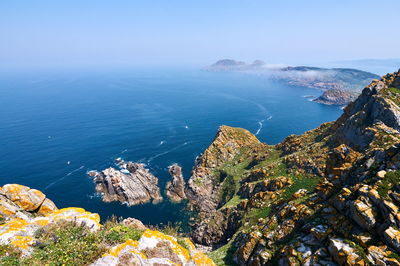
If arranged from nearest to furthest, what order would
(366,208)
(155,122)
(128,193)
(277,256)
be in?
1. (366,208)
2. (277,256)
3. (128,193)
4. (155,122)

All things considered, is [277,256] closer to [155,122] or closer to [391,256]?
[391,256]

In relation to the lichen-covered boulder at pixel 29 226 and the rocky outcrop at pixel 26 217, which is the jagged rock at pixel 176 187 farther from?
the lichen-covered boulder at pixel 29 226

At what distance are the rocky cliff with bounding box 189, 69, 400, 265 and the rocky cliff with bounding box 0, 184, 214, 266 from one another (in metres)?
11.5

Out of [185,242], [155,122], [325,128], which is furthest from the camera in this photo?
[155,122]

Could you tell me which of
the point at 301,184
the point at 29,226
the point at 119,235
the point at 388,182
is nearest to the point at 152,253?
the point at 119,235

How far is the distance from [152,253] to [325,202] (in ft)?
69.2

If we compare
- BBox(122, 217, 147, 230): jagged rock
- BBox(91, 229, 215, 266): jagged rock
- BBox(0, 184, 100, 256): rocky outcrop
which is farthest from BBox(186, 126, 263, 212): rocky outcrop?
BBox(91, 229, 215, 266): jagged rock

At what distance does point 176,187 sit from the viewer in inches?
3529

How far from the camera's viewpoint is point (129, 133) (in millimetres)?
153125

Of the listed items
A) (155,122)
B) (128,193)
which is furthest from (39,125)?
(128,193)

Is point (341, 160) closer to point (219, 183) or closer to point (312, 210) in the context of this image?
point (312, 210)

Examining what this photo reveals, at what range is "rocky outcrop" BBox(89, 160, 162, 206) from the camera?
85000 millimetres

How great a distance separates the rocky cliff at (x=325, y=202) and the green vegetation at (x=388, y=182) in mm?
27

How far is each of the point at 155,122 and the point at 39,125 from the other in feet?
279
